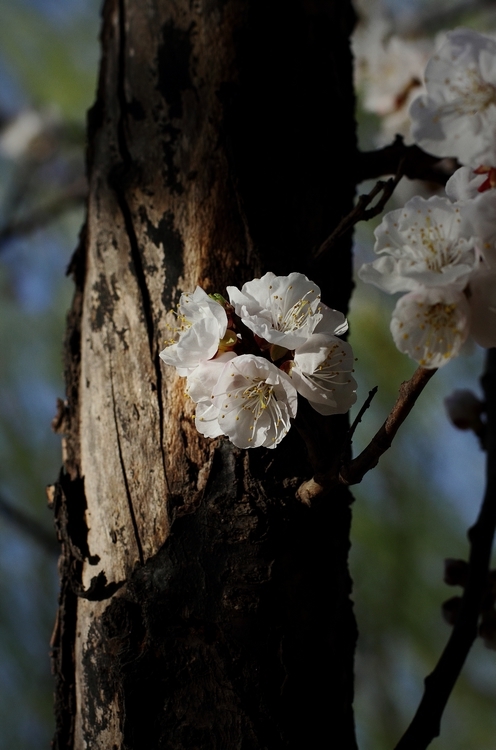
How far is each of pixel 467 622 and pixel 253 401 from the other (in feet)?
2.03

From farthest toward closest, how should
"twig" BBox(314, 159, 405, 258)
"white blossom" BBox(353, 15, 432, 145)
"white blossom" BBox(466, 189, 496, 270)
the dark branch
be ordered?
"white blossom" BBox(353, 15, 432, 145) → the dark branch → "twig" BBox(314, 159, 405, 258) → "white blossom" BBox(466, 189, 496, 270)

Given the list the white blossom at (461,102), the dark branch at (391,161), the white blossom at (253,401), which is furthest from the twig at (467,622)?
the white blossom at (461,102)

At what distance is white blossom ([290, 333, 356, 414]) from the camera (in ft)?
2.33

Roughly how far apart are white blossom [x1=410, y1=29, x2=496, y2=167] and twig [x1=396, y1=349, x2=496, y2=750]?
0.77 m

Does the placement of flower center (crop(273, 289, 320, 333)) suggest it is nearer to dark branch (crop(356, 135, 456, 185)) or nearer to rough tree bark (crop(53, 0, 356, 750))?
rough tree bark (crop(53, 0, 356, 750))

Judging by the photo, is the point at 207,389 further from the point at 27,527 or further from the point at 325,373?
the point at 27,527

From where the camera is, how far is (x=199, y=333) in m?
0.71

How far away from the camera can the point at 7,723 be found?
345 centimetres

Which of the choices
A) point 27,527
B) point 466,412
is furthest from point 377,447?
point 27,527

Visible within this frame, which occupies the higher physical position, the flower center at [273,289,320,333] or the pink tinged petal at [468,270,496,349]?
the flower center at [273,289,320,333]

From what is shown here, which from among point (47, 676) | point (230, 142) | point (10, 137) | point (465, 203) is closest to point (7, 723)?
point (47, 676)

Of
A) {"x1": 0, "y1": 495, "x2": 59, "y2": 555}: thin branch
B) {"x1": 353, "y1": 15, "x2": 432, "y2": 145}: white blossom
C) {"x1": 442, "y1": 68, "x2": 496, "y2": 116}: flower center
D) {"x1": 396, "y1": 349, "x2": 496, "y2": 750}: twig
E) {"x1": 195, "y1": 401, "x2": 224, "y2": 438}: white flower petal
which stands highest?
{"x1": 353, "y1": 15, "x2": 432, "y2": 145}: white blossom

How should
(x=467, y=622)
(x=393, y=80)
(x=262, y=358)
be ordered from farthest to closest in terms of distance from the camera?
(x=393, y=80) → (x=467, y=622) → (x=262, y=358)

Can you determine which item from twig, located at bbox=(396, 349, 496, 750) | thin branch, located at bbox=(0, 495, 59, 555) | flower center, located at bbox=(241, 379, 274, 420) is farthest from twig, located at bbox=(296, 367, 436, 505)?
thin branch, located at bbox=(0, 495, 59, 555)
